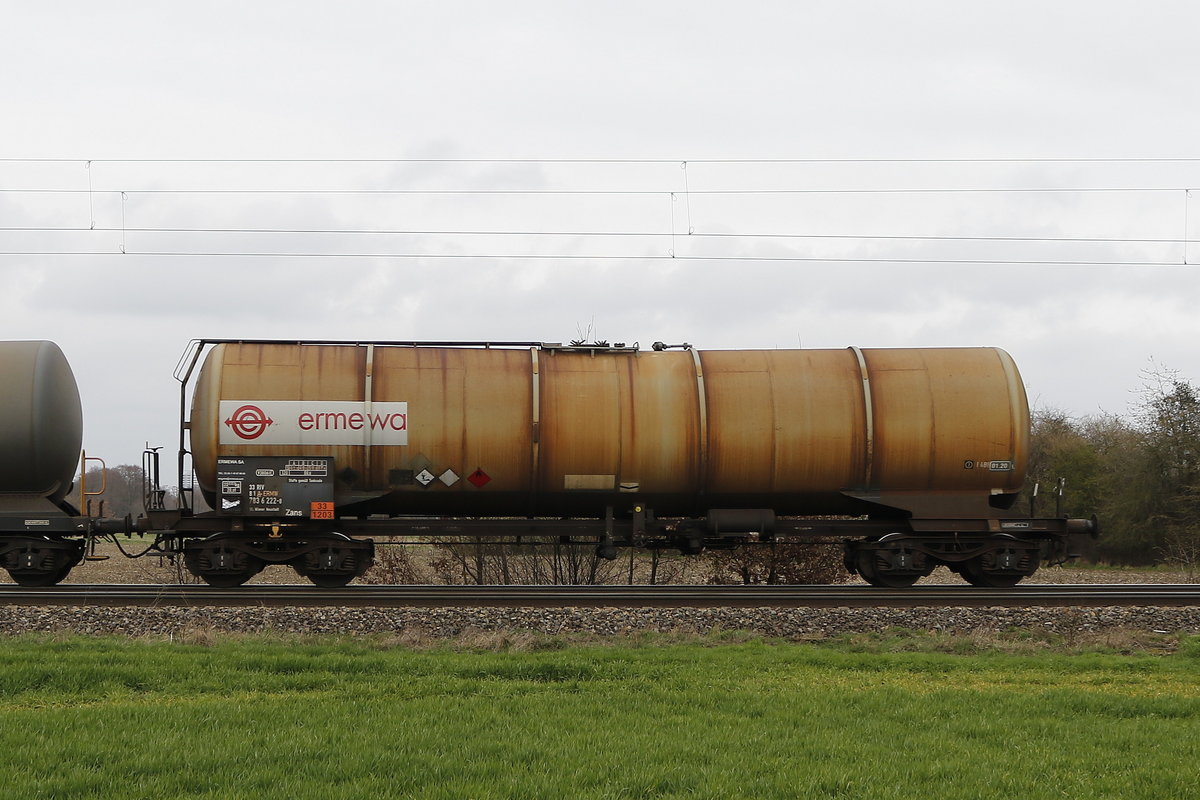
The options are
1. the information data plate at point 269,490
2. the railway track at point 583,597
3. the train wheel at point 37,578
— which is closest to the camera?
the railway track at point 583,597

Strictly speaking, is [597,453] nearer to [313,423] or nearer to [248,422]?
[313,423]

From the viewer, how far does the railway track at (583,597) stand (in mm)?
12805

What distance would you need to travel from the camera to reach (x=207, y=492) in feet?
47.1

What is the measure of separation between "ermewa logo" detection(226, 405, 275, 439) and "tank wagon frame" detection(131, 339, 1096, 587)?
0.02 meters

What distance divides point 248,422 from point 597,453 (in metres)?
5.22

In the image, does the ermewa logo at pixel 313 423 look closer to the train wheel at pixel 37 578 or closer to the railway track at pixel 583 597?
the railway track at pixel 583 597

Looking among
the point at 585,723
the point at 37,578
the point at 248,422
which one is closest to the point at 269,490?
the point at 248,422

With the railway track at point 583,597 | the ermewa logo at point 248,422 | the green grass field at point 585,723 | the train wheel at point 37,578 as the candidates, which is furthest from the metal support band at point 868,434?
the train wheel at point 37,578

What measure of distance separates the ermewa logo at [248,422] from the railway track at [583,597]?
2308mm

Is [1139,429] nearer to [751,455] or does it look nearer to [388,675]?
[751,455]

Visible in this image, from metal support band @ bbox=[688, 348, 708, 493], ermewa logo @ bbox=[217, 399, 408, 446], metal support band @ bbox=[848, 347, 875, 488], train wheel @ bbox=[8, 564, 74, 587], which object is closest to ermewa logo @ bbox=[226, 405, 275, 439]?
ermewa logo @ bbox=[217, 399, 408, 446]

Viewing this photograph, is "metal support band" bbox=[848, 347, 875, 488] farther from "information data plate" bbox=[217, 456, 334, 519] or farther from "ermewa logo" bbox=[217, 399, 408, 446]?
"information data plate" bbox=[217, 456, 334, 519]

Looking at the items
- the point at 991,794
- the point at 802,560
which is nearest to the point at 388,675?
the point at 991,794

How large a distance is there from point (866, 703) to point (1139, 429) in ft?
113
